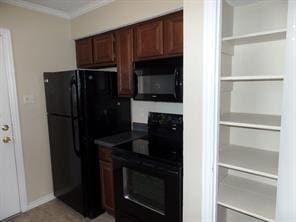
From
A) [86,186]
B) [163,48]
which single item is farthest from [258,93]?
[86,186]

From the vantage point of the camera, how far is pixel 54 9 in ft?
8.55

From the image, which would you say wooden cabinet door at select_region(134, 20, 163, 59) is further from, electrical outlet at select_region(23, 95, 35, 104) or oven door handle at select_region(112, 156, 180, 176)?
electrical outlet at select_region(23, 95, 35, 104)

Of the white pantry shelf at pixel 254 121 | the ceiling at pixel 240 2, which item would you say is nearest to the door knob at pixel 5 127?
the white pantry shelf at pixel 254 121

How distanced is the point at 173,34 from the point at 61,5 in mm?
1507

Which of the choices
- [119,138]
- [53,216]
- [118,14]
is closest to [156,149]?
[119,138]

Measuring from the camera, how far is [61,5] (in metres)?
2.46

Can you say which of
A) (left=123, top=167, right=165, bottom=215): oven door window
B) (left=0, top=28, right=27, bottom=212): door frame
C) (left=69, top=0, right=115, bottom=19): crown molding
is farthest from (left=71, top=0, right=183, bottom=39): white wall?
(left=123, top=167, right=165, bottom=215): oven door window

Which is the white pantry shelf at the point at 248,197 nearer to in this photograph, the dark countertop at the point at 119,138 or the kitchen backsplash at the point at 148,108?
the kitchen backsplash at the point at 148,108

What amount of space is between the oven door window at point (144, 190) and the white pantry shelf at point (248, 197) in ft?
1.63

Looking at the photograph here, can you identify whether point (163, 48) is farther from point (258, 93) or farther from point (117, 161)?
point (117, 161)

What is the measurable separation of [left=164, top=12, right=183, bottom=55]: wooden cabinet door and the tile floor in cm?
200

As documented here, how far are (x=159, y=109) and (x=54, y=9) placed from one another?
1.84 metres

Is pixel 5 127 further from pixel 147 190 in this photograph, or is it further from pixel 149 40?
pixel 149 40

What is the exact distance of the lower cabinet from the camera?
225 centimetres
